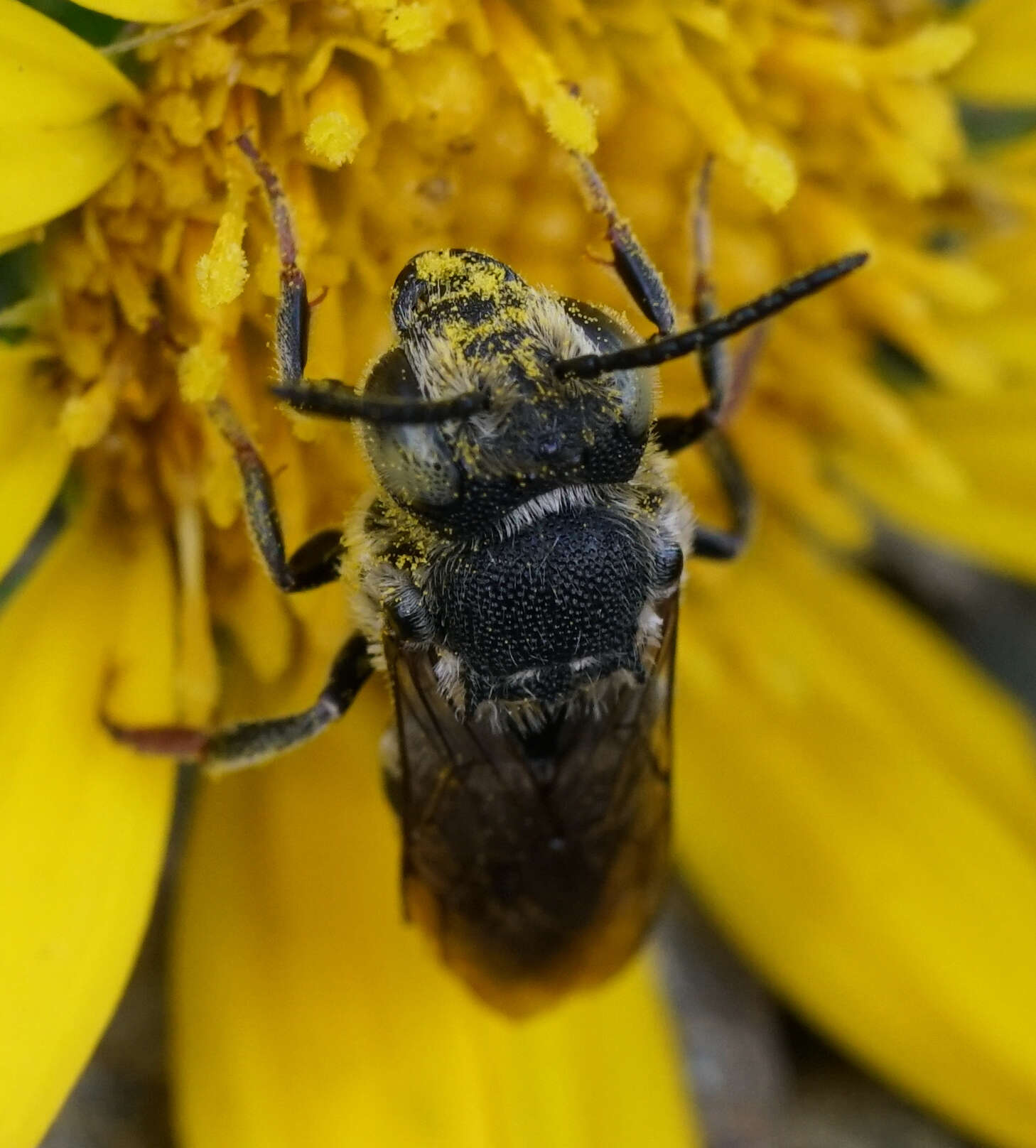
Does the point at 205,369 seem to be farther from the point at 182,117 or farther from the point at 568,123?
the point at 568,123

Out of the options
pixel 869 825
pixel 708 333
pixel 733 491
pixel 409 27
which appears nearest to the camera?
pixel 708 333

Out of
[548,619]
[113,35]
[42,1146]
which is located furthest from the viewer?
[42,1146]

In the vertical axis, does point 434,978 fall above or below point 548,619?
below

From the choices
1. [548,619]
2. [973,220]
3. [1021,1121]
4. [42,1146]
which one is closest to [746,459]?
[973,220]

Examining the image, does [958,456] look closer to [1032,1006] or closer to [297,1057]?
[1032,1006]

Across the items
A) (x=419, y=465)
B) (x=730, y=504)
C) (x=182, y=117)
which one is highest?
(x=182, y=117)

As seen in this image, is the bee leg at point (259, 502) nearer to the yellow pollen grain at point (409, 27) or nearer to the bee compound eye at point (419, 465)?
the bee compound eye at point (419, 465)

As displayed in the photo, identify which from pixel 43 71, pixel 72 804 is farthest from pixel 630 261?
pixel 72 804
